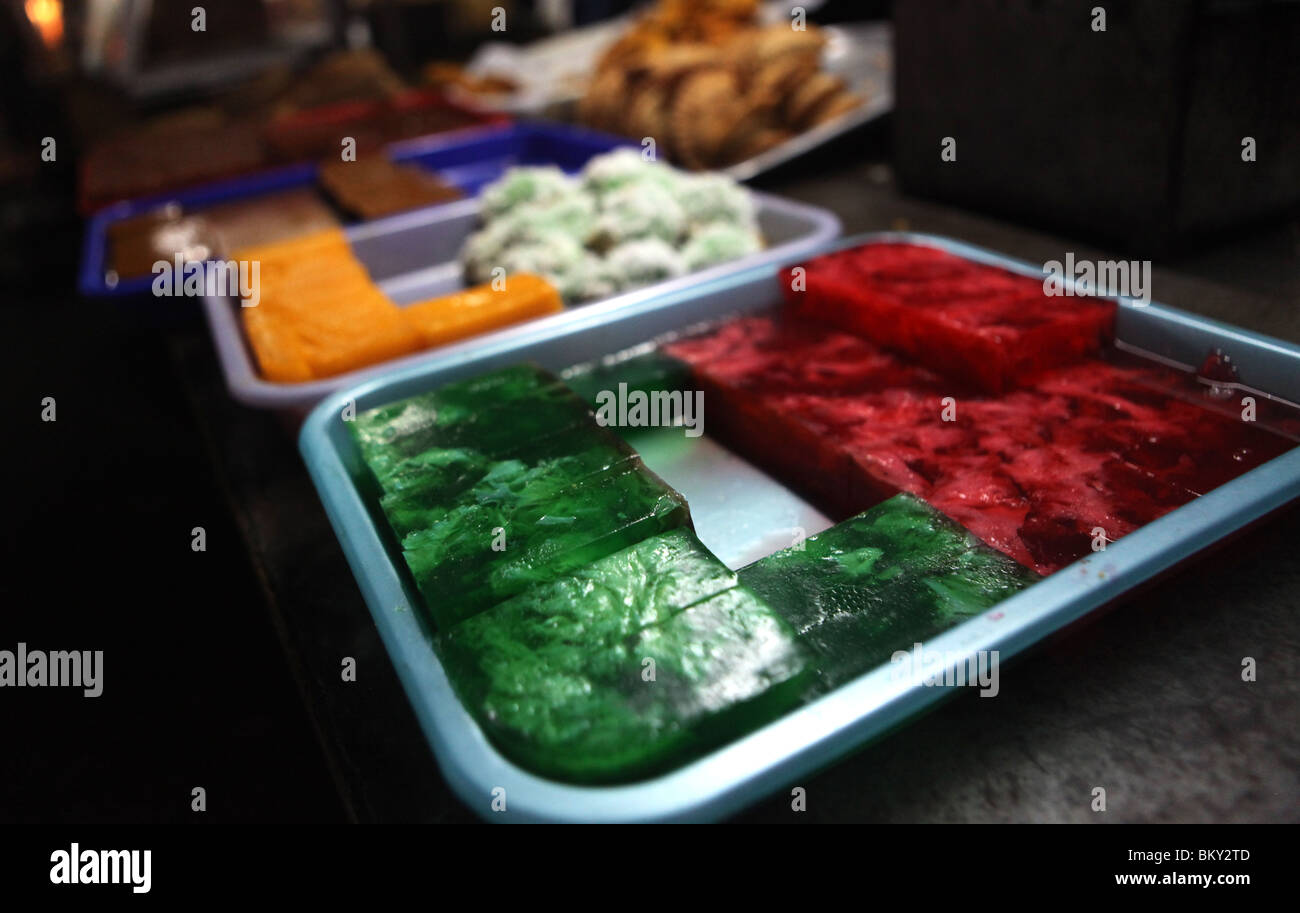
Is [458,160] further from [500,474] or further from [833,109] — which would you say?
[500,474]

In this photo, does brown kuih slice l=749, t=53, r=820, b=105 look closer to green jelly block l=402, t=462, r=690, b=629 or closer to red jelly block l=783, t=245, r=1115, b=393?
red jelly block l=783, t=245, r=1115, b=393

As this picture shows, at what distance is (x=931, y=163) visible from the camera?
2.34m

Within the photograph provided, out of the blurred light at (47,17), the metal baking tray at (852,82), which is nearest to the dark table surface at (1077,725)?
the metal baking tray at (852,82)

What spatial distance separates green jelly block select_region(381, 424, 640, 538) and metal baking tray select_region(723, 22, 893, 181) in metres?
1.58

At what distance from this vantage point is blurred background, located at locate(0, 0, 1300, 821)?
163cm

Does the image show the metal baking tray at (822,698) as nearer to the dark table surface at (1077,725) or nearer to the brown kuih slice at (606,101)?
the dark table surface at (1077,725)

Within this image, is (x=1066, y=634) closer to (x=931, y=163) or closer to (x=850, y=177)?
(x=931, y=163)

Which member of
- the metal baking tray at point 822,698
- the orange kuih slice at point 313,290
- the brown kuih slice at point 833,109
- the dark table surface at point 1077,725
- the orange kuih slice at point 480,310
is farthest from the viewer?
the brown kuih slice at point 833,109

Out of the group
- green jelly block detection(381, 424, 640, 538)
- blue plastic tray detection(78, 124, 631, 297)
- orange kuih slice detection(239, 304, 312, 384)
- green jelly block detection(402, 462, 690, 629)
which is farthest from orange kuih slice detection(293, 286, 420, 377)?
blue plastic tray detection(78, 124, 631, 297)

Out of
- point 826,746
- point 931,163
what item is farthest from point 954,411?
point 931,163

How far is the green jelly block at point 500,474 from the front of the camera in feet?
3.52

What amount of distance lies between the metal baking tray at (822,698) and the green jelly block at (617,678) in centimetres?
2

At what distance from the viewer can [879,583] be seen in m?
0.93

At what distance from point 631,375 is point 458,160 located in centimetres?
204
